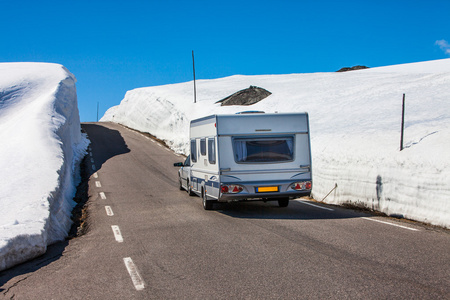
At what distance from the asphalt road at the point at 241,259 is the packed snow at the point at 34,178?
0.43 m

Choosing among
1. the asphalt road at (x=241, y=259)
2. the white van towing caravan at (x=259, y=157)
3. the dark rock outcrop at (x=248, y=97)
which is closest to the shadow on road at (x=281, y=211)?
the asphalt road at (x=241, y=259)

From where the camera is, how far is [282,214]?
34.7 feet

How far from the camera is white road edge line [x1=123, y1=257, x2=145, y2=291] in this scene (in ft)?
16.7

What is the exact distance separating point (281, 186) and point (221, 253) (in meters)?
4.25

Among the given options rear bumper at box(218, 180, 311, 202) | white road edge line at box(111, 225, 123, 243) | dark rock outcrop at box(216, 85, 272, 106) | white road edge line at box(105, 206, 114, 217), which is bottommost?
white road edge line at box(111, 225, 123, 243)

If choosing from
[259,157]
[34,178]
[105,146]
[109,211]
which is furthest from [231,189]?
[105,146]

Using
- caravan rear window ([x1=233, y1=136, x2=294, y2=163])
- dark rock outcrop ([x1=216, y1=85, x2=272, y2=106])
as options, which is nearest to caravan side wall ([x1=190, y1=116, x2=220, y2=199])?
caravan rear window ([x1=233, y1=136, x2=294, y2=163])

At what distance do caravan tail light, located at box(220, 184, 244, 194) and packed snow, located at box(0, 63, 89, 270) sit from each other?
379 centimetres

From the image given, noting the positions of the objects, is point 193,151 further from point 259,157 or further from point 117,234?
point 117,234

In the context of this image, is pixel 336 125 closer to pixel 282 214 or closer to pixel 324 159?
pixel 324 159

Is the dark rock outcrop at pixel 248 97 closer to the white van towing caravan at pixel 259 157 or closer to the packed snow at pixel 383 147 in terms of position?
the packed snow at pixel 383 147

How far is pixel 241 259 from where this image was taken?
6168mm

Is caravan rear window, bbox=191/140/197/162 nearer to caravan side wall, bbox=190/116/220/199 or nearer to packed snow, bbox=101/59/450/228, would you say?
caravan side wall, bbox=190/116/220/199

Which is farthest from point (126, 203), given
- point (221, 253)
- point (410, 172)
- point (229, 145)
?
point (410, 172)
